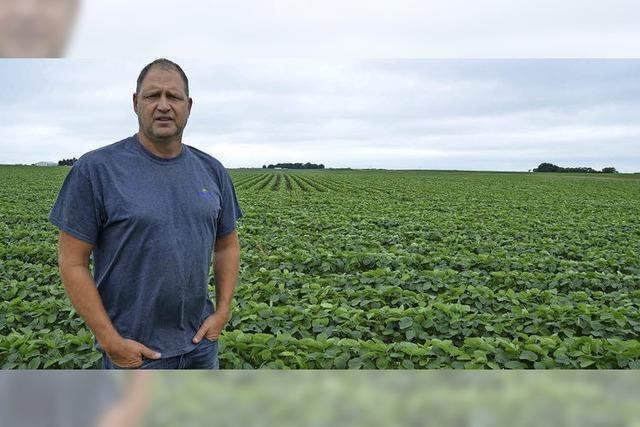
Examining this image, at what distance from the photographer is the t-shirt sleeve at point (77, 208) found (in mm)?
1463

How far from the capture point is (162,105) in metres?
1.53

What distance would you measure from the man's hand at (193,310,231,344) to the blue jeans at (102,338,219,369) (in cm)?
2

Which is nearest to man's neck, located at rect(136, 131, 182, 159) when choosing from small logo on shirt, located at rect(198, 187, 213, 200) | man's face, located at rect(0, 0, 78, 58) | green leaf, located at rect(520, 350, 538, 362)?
small logo on shirt, located at rect(198, 187, 213, 200)

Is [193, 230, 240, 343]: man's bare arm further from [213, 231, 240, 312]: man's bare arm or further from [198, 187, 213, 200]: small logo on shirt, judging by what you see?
[198, 187, 213, 200]: small logo on shirt

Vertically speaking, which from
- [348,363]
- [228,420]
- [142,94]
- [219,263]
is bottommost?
[348,363]

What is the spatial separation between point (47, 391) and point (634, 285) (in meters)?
4.89

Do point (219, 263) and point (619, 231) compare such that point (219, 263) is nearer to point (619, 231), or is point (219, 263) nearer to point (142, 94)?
point (142, 94)

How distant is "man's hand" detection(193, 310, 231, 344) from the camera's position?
1.68 meters

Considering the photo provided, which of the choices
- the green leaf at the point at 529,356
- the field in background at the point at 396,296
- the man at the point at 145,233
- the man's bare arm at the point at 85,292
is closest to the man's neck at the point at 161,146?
the man at the point at 145,233

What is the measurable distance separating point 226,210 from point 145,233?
30cm

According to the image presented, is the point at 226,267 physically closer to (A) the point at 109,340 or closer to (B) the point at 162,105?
(A) the point at 109,340

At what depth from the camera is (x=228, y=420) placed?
141 cm

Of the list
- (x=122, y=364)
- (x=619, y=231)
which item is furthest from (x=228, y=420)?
(x=619, y=231)

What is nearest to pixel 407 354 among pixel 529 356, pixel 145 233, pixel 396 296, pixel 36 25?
pixel 529 356
